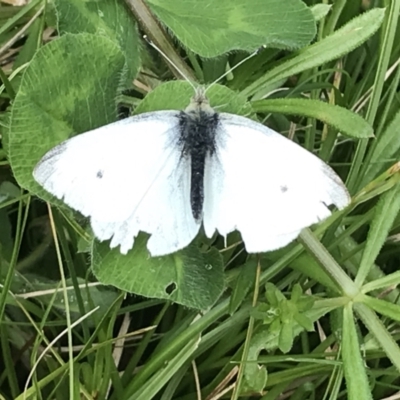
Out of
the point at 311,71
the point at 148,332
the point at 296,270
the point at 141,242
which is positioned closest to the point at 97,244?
the point at 141,242

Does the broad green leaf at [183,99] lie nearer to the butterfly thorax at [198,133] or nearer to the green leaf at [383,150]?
the butterfly thorax at [198,133]

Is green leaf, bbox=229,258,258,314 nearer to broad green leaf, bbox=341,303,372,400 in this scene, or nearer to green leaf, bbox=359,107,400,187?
broad green leaf, bbox=341,303,372,400

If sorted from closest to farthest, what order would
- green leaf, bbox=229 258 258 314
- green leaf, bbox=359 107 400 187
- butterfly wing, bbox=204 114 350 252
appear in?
butterfly wing, bbox=204 114 350 252
green leaf, bbox=229 258 258 314
green leaf, bbox=359 107 400 187

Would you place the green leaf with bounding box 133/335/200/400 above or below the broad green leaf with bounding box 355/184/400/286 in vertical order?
below

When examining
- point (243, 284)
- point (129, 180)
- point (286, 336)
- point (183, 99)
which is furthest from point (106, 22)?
point (286, 336)

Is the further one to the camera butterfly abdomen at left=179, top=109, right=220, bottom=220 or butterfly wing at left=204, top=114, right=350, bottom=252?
butterfly abdomen at left=179, top=109, right=220, bottom=220

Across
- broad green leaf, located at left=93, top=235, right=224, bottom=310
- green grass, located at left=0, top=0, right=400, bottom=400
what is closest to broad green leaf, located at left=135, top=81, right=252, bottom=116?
green grass, located at left=0, top=0, right=400, bottom=400

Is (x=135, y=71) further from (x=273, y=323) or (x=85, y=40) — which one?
(x=273, y=323)

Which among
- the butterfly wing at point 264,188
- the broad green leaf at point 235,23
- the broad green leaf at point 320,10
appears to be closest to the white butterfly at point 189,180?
the butterfly wing at point 264,188

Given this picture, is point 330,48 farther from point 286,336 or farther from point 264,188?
point 286,336
